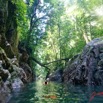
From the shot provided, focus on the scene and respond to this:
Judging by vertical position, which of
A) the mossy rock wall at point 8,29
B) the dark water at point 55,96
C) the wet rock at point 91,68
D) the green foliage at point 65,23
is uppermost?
the green foliage at point 65,23

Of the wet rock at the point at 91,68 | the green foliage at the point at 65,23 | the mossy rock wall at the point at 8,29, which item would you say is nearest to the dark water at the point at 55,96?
the wet rock at the point at 91,68

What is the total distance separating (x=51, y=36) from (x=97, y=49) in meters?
27.2

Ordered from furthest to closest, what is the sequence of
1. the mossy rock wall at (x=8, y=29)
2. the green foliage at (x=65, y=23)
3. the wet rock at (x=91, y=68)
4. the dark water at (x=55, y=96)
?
the green foliage at (x=65, y=23), the wet rock at (x=91, y=68), the mossy rock wall at (x=8, y=29), the dark water at (x=55, y=96)

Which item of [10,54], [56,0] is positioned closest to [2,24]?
[10,54]

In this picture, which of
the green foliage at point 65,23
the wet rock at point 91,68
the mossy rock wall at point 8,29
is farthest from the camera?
the green foliage at point 65,23

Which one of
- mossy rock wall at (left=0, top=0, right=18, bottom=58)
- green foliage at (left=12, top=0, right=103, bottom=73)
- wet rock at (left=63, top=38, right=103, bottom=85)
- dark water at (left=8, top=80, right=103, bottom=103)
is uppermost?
green foliage at (left=12, top=0, right=103, bottom=73)

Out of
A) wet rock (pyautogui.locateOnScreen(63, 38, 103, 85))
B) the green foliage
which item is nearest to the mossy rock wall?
the green foliage

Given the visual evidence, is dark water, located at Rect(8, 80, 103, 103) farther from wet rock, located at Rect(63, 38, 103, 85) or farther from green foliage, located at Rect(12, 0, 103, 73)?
green foliage, located at Rect(12, 0, 103, 73)

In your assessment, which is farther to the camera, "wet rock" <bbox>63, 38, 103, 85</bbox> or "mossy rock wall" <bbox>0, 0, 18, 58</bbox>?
"wet rock" <bbox>63, 38, 103, 85</bbox>

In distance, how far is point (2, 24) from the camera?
24.2 meters

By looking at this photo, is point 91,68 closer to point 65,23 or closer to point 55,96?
point 55,96

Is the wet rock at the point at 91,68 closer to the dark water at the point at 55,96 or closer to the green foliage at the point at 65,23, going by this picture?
the dark water at the point at 55,96

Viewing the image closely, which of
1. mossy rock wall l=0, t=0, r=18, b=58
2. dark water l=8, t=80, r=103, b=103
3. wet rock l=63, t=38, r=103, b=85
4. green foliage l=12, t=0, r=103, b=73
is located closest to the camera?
dark water l=8, t=80, r=103, b=103

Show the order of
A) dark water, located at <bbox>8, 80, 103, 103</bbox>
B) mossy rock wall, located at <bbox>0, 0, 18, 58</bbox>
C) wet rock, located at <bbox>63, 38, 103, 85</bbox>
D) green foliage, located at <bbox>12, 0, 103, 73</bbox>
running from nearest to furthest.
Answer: dark water, located at <bbox>8, 80, 103, 103</bbox>
mossy rock wall, located at <bbox>0, 0, 18, 58</bbox>
wet rock, located at <bbox>63, 38, 103, 85</bbox>
green foliage, located at <bbox>12, 0, 103, 73</bbox>
